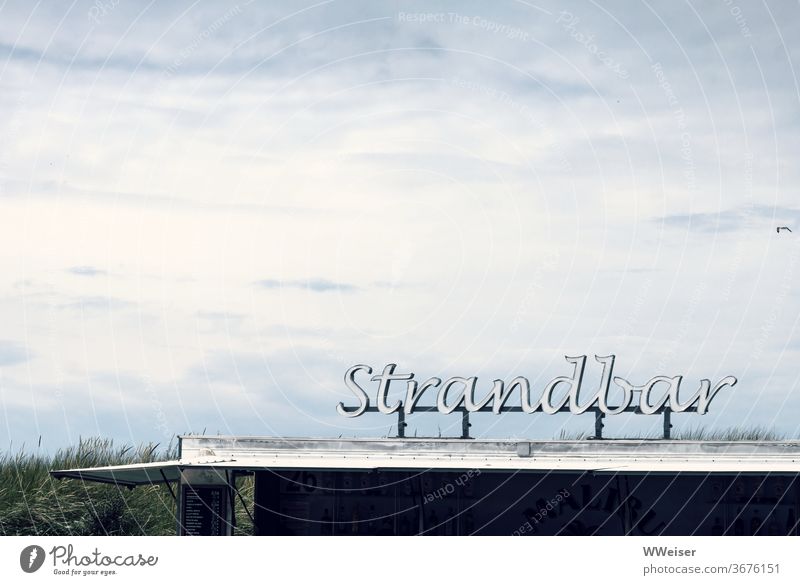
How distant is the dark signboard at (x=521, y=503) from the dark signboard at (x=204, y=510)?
2.10 m

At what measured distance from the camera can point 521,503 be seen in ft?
146

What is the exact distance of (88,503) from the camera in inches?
2095

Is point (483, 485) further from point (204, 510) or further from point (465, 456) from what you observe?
point (204, 510)

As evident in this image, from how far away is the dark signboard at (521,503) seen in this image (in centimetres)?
4272

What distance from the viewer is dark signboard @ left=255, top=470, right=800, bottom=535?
42.7m

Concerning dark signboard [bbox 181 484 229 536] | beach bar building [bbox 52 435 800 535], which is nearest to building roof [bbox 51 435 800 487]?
beach bar building [bbox 52 435 800 535]

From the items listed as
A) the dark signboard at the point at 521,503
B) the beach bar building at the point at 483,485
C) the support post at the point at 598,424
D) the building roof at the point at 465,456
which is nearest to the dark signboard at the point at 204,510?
the beach bar building at the point at 483,485

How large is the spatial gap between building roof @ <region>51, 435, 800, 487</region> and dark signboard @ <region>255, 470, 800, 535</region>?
696 millimetres

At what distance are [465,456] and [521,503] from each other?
105 inches

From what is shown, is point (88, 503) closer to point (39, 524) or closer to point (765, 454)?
point (39, 524)
